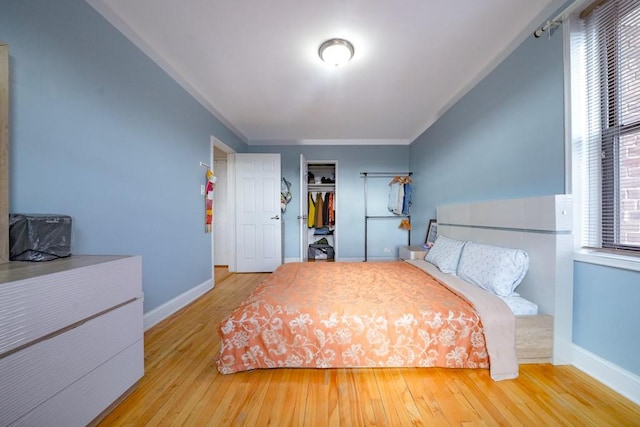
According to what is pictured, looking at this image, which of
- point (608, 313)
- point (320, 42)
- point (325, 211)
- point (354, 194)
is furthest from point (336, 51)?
point (325, 211)

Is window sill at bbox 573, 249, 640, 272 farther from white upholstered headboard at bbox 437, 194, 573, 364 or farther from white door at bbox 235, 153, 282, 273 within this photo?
white door at bbox 235, 153, 282, 273

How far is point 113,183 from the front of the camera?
1.57 metres

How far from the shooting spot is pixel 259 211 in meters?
3.73

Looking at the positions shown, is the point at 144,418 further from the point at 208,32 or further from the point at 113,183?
the point at 208,32

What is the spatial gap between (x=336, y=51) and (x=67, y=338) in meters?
2.40

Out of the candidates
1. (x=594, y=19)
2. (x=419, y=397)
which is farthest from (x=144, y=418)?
(x=594, y=19)

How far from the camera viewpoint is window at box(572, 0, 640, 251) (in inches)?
45.2

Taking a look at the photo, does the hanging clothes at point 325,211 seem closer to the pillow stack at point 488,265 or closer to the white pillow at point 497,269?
the pillow stack at point 488,265

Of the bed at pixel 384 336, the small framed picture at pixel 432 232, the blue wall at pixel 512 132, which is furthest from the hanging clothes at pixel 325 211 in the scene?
the bed at pixel 384 336

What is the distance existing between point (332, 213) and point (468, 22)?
10.4ft

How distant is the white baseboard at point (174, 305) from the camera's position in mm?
1871

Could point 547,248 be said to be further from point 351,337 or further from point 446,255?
point 351,337

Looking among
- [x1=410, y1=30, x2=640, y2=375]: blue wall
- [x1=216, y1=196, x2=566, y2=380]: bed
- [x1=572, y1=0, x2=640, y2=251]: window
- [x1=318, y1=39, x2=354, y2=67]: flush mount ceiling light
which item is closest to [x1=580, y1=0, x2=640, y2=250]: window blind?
[x1=572, y1=0, x2=640, y2=251]: window

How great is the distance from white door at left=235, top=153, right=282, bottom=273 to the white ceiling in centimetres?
95
